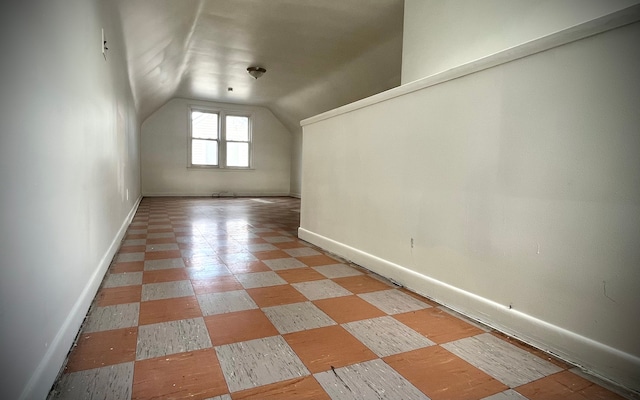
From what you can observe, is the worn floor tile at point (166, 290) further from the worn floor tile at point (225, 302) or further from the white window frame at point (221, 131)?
the white window frame at point (221, 131)

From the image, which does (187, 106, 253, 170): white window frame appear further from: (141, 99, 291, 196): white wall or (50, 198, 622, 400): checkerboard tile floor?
(50, 198, 622, 400): checkerboard tile floor

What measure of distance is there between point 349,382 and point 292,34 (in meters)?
5.38

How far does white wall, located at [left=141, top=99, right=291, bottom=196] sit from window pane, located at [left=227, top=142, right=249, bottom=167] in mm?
237

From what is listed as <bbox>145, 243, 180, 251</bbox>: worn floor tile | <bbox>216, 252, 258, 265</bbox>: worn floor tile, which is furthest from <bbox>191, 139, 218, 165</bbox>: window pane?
<bbox>216, 252, 258, 265</bbox>: worn floor tile

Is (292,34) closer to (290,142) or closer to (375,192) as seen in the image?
(375,192)

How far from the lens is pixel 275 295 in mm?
2205

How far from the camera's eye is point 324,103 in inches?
331

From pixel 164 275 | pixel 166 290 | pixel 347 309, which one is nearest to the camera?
pixel 347 309

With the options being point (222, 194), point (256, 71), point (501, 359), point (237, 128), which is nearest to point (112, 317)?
point (501, 359)

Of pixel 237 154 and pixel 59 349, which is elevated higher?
pixel 237 154

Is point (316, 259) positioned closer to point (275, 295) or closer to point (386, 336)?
point (275, 295)

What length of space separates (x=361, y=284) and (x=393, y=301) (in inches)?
14.5

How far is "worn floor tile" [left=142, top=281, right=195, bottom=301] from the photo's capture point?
7.04ft

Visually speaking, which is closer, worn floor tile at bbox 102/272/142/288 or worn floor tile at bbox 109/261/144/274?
worn floor tile at bbox 102/272/142/288
